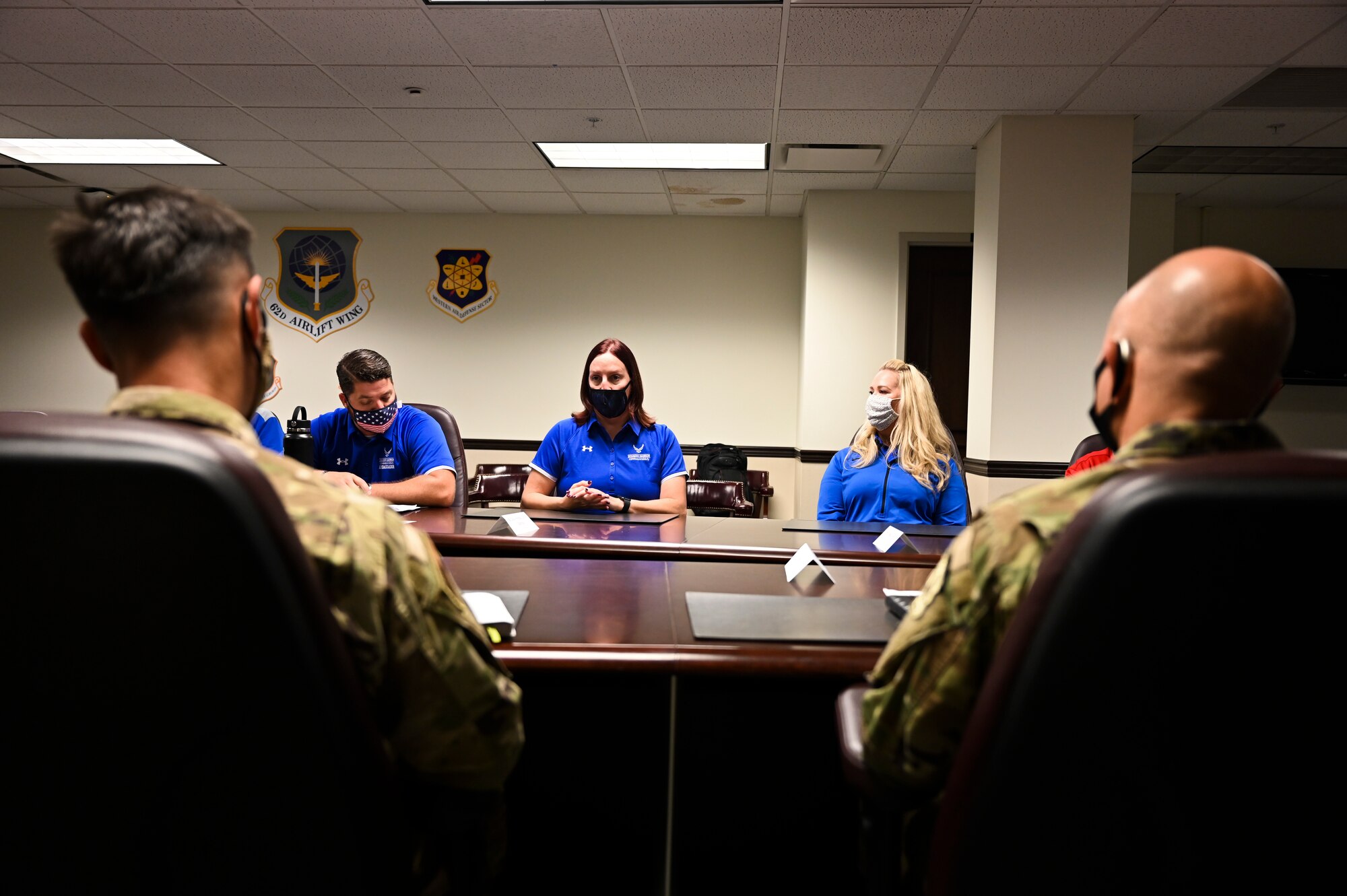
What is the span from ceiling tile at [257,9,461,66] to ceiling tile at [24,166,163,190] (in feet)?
9.28

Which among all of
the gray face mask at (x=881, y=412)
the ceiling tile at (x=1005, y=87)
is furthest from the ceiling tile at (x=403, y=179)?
the gray face mask at (x=881, y=412)

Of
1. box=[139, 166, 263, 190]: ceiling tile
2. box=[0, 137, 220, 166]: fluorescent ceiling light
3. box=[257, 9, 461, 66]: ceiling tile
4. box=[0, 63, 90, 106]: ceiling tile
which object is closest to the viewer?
box=[257, 9, 461, 66]: ceiling tile

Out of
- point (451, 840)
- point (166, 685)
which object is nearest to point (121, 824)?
point (166, 685)

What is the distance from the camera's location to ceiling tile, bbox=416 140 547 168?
5.21m

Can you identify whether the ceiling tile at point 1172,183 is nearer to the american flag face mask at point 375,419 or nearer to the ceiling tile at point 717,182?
the ceiling tile at point 717,182

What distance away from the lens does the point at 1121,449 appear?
3.12 ft

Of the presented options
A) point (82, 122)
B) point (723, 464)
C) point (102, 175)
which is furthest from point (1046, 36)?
point (102, 175)

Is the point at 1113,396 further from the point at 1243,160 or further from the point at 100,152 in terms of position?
the point at 100,152

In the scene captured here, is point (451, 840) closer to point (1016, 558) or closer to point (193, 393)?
point (193, 393)

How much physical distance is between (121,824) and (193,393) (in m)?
0.42

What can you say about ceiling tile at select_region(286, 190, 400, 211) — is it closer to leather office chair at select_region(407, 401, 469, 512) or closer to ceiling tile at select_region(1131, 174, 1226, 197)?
leather office chair at select_region(407, 401, 469, 512)

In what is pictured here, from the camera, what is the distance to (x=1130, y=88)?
420cm

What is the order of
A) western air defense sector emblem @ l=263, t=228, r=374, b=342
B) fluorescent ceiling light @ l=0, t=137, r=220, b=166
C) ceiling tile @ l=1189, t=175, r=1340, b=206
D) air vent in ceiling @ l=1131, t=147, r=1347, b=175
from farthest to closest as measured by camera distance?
western air defense sector emblem @ l=263, t=228, r=374, b=342, ceiling tile @ l=1189, t=175, r=1340, b=206, fluorescent ceiling light @ l=0, t=137, r=220, b=166, air vent in ceiling @ l=1131, t=147, r=1347, b=175

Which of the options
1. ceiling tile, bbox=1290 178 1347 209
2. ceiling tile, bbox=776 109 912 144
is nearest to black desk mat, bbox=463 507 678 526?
ceiling tile, bbox=776 109 912 144
